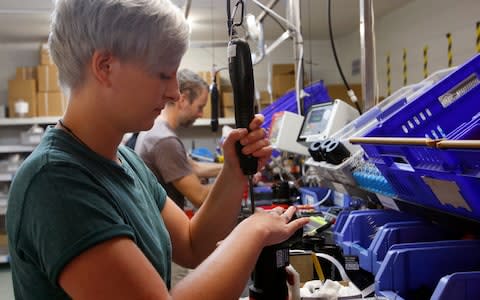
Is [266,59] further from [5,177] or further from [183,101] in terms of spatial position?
[183,101]

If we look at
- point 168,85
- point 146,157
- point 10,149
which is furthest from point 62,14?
point 10,149

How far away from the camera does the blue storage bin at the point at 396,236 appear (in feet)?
4.61

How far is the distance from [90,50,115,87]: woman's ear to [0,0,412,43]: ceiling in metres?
4.01

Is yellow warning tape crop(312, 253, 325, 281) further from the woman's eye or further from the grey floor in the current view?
the grey floor

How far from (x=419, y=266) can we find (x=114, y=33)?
0.92 metres

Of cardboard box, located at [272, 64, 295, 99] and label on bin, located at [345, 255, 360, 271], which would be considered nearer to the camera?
label on bin, located at [345, 255, 360, 271]

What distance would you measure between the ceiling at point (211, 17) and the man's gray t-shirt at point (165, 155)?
2722 millimetres

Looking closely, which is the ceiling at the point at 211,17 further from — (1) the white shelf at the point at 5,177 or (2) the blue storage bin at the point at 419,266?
(2) the blue storage bin at the point at 419,266

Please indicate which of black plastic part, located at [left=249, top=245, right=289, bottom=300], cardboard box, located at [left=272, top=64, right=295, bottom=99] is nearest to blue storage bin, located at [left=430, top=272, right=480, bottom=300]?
black plastic part, located at [left=249, top=245, right=289, bottom=300]

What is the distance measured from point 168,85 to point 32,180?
0.89 feet

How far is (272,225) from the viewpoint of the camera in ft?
2.80

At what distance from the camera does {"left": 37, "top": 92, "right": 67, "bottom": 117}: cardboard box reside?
6.55 meters

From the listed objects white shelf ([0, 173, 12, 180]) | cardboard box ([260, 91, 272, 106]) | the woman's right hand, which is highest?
the woman's right hand

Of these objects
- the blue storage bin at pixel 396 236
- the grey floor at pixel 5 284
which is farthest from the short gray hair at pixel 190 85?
the grey floor at pixel 5 284
